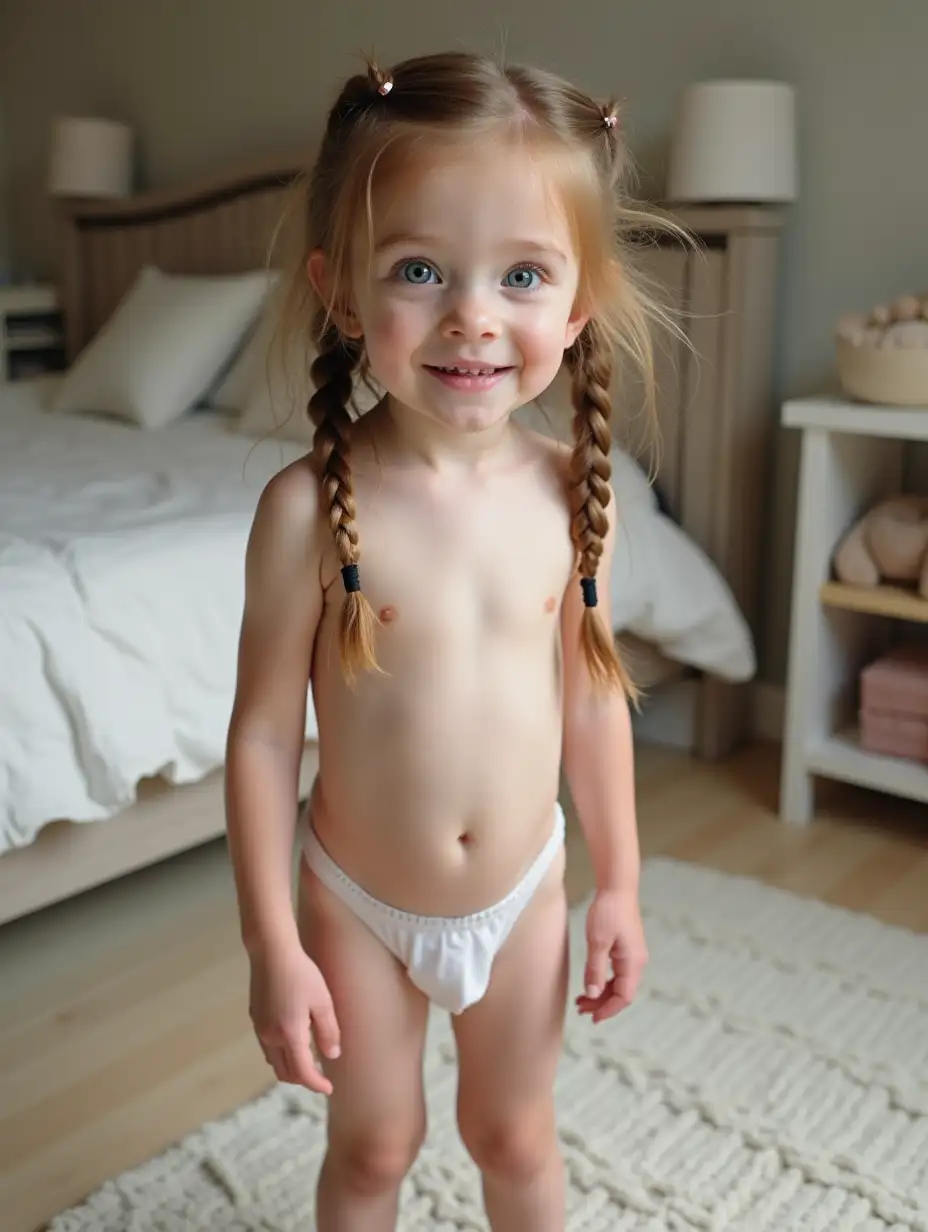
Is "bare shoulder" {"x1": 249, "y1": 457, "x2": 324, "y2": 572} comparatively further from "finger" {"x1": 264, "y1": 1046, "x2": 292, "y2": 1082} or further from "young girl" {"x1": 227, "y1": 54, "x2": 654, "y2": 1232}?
"finger" {"x1": 264, "y1": 1046, "x2": 292, "y2": 1082}

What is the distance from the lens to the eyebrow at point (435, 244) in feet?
2.61

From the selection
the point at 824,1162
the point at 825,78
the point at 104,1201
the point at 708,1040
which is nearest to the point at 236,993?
the point at 104,1201

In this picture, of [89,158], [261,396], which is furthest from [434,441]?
[89,158]

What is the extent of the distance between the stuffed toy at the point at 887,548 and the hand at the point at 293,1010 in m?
1.33

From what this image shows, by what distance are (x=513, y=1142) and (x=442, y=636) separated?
400mm

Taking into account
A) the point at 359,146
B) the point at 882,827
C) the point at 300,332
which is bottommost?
the point at 882,827

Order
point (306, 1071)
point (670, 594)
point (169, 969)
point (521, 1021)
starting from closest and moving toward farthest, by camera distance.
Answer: point (306, 1071) → point (521, 1021) → point (169, 969) → point (670, 594)

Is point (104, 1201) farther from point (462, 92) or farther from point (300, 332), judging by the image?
point (462, 92)

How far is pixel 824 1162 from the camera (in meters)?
1.36

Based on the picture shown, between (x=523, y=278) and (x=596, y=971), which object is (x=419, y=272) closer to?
(x=523, y=278)

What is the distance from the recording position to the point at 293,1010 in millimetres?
887

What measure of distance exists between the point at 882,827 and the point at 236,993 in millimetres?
1050

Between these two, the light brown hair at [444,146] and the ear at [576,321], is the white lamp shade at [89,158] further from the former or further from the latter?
the ear at [576,321]

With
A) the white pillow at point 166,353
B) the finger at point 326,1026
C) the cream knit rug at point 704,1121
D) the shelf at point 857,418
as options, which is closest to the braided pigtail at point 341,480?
the finger at point 326,1026
